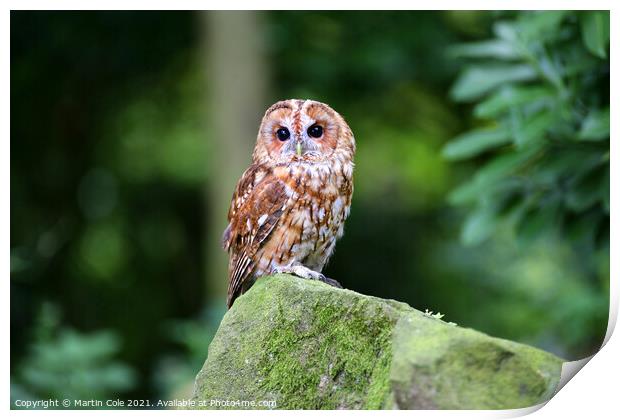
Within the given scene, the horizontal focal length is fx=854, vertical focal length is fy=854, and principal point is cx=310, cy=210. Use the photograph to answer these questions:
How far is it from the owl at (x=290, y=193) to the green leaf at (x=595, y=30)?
33.0 inches

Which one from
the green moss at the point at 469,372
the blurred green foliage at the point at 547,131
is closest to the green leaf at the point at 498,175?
the blurred green foliage at the point at 547,131

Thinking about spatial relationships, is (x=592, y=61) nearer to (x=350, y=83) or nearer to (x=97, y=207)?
(x=350, y=83)

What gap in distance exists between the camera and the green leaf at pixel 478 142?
3.19 meters

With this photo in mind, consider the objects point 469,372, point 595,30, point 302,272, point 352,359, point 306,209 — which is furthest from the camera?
point 595,30

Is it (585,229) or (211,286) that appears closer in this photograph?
(585,229)

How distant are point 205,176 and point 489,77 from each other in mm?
2593

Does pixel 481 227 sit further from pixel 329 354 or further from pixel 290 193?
pixel 329 354

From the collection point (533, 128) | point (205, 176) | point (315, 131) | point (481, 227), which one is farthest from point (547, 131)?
point (205, 176)

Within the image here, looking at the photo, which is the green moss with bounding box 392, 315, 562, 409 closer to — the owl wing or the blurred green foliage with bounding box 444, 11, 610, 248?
the owl wing

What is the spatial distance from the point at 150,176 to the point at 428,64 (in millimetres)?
1914

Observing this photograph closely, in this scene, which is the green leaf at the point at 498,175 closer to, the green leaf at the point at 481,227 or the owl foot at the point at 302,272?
the green leaf at the point at 481,227

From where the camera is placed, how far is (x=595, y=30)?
2727 millimetres
